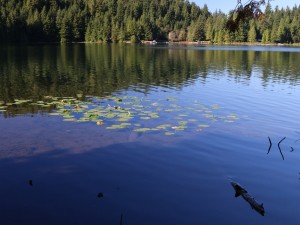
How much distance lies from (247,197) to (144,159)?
451 cm

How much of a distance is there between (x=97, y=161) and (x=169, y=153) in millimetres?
2970

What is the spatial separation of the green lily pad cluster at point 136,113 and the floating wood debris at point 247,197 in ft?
20.7

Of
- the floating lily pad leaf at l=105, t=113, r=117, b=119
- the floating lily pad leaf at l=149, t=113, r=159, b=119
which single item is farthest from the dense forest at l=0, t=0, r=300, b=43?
the floating lily pad leaf at l=105, t=113, r=117, b=119

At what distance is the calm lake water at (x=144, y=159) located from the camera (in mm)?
9859

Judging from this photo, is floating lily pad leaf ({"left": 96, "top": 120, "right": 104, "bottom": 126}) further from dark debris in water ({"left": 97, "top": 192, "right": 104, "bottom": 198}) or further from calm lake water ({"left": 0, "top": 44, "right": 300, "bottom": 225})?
dark debris in water ({"left": 97, "top": 192, "right": 104, "bottom": 198})

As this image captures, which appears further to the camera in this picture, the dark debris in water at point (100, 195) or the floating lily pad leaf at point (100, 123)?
→ the floating lily pad leaf at point (100, 123)

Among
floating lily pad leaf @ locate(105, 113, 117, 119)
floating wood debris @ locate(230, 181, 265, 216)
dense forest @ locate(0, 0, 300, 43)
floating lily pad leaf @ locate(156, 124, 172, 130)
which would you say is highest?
dense forest @ locate(0, 0, 300, 43)

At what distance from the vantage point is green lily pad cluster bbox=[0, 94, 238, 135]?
18.3 meters

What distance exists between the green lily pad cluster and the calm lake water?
0.20ft

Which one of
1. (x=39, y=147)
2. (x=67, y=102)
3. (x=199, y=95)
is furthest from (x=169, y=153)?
(x=199, y=95)

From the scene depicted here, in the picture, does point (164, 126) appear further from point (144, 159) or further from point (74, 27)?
point (74, 27)

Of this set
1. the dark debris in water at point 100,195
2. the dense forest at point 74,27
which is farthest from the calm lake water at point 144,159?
the dense forest at point 74,27

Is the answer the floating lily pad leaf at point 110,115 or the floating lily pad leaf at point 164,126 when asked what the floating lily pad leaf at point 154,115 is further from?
the floating lily pad leaf at point 110,115

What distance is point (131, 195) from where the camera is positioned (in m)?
10.8
